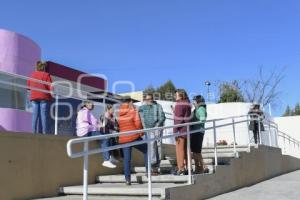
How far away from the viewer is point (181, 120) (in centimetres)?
922

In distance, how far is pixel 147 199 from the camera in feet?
24.2

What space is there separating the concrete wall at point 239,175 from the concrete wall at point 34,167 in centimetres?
237

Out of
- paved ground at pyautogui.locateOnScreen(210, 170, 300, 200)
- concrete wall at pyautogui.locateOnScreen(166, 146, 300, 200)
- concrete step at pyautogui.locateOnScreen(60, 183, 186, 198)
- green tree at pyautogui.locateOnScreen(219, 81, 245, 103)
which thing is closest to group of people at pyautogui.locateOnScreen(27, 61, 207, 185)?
concrete wall at pyautogui.locateOnScreen(166, 146, 300, 200)

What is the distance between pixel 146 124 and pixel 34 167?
2711 mm

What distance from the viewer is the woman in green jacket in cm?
929

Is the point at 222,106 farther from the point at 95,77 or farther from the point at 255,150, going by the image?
the point at 255,150

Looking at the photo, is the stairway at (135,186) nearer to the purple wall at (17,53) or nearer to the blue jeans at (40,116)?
the blue jeans at (40,116)

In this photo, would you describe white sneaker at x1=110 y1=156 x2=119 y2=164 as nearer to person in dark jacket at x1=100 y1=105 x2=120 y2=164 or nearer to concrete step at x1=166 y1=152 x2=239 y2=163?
person in dark jacket at x1=100 y1=105 x2=120 y2=164

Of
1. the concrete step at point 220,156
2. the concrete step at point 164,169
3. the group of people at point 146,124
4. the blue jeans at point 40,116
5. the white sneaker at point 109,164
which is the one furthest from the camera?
the concrete step at point 220,156

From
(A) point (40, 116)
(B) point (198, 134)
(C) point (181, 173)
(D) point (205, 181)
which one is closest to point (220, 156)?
(B) point (198, 134)

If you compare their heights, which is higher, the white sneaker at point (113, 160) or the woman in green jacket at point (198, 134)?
the woman in green jacket at point (198, 134)

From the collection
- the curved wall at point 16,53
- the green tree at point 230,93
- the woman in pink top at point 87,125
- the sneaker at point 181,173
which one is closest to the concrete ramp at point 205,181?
the sneaker at point 181,173

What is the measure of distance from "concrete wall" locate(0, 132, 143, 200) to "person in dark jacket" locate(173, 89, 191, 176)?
2.01 metres

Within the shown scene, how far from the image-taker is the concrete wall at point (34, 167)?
748 centimetres
